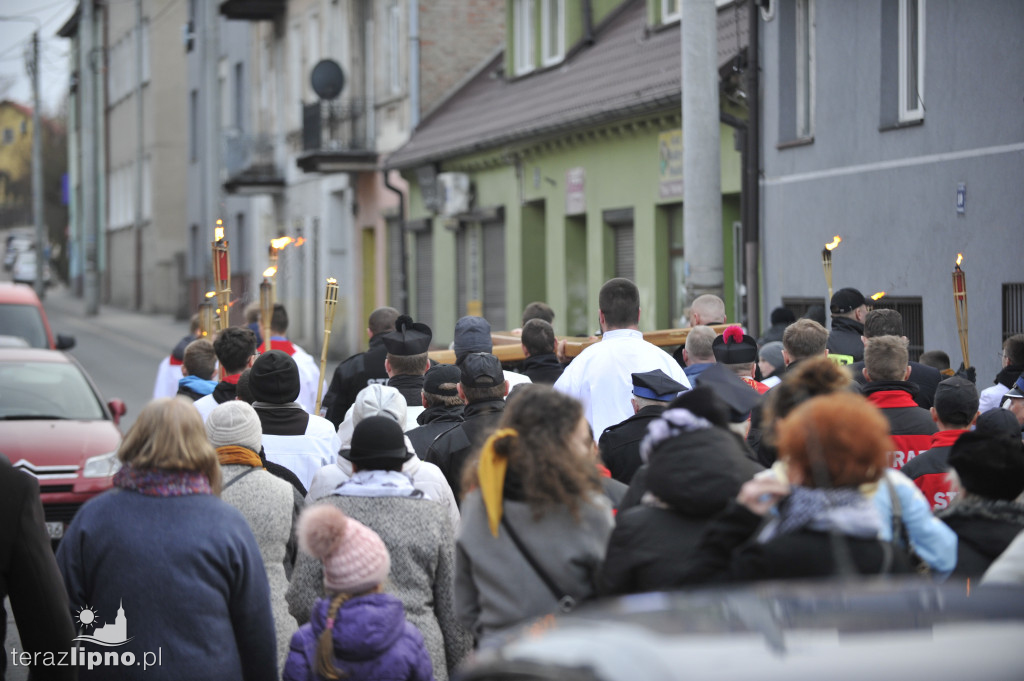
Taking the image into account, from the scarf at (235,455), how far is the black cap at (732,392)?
5.88 ft

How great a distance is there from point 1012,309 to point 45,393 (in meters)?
7.96

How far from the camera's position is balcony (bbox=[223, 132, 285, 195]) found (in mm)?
33594

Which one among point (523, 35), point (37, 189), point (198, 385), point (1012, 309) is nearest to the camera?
point (198, 385)

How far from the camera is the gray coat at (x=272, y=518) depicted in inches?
202

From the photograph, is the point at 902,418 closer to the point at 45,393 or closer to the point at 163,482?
the point at 163,482

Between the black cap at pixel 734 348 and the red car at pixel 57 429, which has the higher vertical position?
the black cap at pixel 734 348

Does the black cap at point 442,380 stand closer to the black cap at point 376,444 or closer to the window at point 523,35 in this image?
the black cap at point 376,444

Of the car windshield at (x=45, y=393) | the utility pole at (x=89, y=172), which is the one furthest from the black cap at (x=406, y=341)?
the utility pole at (x=89, y=172)

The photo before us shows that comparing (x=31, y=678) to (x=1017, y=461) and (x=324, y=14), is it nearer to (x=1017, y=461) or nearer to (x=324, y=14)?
(x=1017, y=461)

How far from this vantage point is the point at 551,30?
2272 centimetres

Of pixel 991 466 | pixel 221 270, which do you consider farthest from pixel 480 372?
pixel 221 270

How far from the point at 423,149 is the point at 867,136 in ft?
41.6

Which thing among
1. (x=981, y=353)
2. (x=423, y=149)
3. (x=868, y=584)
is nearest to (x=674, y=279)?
(x=981, y=353)

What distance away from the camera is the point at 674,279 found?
17797mm
